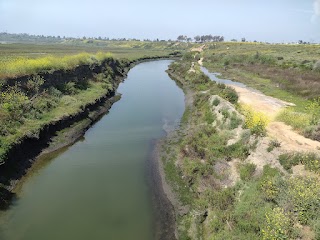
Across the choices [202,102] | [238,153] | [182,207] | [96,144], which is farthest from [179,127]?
[182,207]

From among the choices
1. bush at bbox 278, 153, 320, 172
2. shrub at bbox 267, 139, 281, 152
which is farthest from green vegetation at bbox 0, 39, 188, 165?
bush at bbox 278, 153, 320, 172

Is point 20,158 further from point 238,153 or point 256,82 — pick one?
point 256,82

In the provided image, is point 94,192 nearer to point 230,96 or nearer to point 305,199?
point 305,199

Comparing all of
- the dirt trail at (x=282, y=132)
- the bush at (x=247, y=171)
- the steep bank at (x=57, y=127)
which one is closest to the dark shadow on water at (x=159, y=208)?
the bush at (x=247, y=171)

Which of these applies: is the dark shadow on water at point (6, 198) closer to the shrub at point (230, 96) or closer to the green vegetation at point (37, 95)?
the green vegetation at point (37, 95)

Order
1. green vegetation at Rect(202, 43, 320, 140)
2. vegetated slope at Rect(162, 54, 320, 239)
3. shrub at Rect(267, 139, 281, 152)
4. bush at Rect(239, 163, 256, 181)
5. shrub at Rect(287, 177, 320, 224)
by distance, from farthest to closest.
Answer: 1. green vegetation at Rect(202, 43, 320, 140)
2. shrub at Rect(267, 139, 281, 152)
3. bush at Rect(239, 163, 256, 181)
4. vegetated slope at Rect(162, 54, 320, 239)
5. shrub at Rect(287, 177, 320, 224)

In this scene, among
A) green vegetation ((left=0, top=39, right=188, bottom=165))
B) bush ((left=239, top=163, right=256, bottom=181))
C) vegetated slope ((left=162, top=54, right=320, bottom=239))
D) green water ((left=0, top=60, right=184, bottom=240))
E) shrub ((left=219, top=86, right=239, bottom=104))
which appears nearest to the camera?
vegetated slope ((left=162, top=54, right=320, bottom=239))

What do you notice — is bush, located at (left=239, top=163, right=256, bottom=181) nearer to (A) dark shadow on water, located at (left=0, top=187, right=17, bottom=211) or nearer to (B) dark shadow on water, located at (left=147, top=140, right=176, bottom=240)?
(B) dark shadow on water, located at (left=147, top=140, right=176, bottom=240)
